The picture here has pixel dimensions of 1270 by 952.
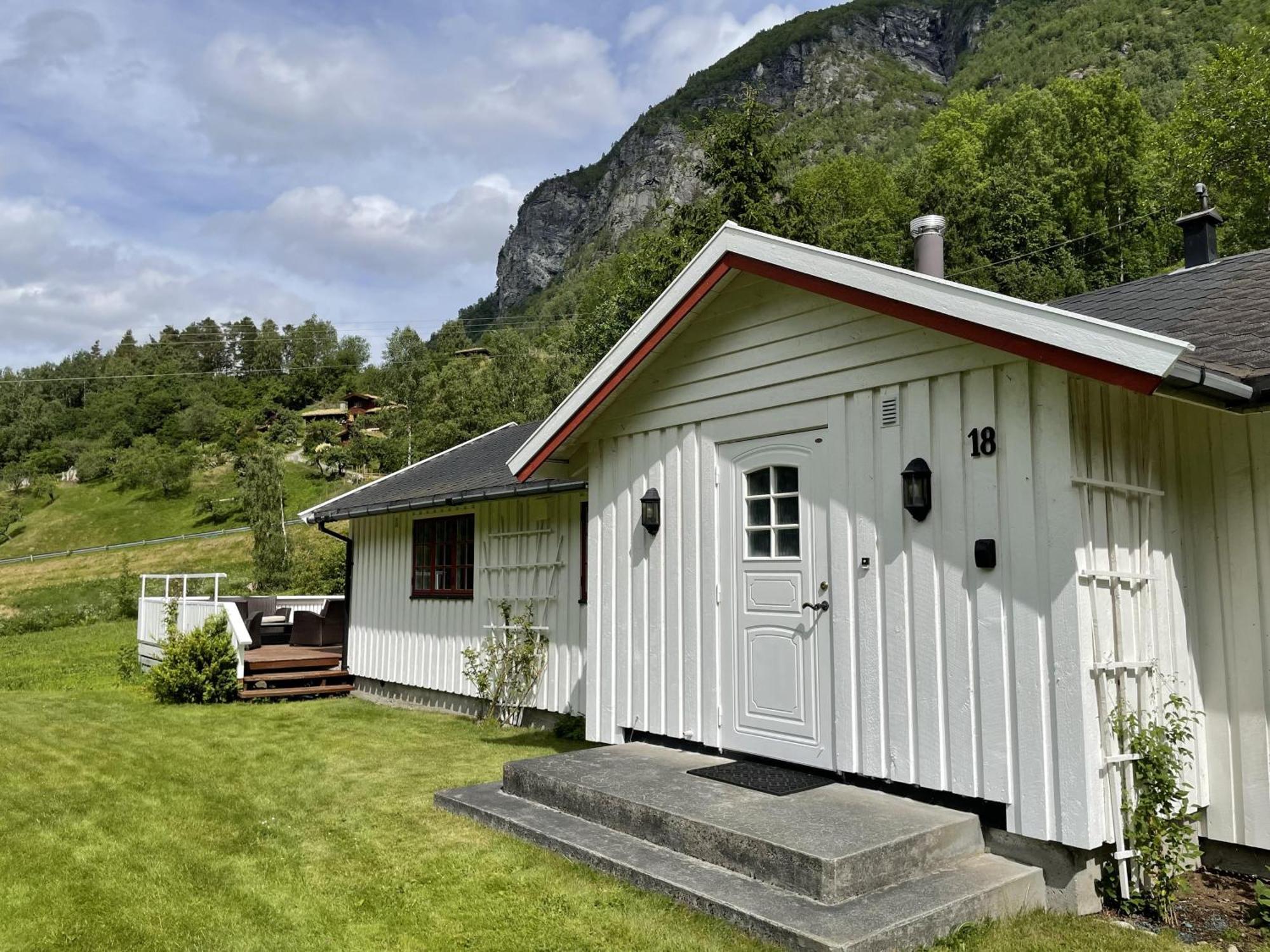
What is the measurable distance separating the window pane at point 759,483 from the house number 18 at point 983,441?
58.9 inches

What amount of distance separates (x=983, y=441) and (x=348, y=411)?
64571 mm

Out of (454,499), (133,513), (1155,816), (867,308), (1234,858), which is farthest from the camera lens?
(133,513)

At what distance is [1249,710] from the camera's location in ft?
14.9

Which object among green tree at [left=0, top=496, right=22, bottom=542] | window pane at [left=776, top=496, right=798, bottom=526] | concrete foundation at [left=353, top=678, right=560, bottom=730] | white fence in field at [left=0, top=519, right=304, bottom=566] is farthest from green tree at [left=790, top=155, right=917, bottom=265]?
green tree at [left=0, top=496, right=22, bottom=542]

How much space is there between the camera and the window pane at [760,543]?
584 cm

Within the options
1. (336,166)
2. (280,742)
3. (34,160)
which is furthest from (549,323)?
(280,742)

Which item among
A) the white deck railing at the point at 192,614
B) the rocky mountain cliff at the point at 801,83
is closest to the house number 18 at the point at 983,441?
the white deck railing at the point at 192,614

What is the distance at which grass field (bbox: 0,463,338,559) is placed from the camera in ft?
154

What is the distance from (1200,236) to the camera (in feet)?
22.5

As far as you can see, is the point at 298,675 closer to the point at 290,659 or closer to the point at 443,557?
the point at 290,659

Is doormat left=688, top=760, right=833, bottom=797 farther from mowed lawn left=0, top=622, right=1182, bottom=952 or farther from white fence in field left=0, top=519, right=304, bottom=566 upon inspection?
white fence in field left=0, top=519, right=304, bottom=566

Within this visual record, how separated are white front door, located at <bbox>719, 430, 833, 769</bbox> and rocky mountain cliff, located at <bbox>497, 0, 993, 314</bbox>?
84.6 meters

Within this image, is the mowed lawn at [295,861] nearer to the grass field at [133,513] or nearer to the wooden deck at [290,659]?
the wooden deck at [290,659]

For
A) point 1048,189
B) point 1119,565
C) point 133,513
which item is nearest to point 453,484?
point 1119,565
